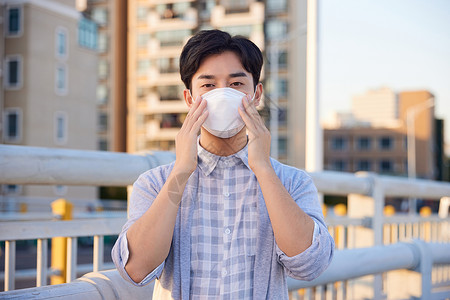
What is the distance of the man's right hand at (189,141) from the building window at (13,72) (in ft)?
99.5

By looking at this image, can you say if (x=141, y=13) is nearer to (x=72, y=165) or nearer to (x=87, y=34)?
(x=87, y=34)

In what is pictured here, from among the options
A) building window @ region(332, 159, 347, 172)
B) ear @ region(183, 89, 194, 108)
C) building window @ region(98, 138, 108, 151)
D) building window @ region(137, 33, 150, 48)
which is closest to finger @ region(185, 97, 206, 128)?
ear @ region(183, 89, 194, 108)

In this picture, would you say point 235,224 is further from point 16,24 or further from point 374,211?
point 16,24

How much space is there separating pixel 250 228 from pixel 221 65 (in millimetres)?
547

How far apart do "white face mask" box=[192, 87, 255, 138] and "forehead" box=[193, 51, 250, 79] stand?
0.35ft

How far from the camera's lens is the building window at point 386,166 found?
7500 centimetres

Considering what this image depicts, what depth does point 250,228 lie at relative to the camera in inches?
65.4

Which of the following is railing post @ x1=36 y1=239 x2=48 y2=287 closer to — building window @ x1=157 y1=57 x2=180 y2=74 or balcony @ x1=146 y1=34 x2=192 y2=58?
balcony @ x1=146 y1=34 x2=192 y2=58

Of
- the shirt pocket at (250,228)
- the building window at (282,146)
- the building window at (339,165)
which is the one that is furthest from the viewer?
the building window at (339,165)

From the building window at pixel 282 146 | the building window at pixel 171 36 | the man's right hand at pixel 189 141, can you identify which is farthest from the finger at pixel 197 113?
the building window at pixel 171 36

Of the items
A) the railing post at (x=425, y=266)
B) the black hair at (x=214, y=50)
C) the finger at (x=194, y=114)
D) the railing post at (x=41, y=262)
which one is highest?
the black hair at (x=214, y=50)

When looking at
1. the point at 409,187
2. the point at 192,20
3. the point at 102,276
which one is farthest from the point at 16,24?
the point at 102,276

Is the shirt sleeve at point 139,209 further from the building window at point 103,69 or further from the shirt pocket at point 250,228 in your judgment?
the building window at point 103,69

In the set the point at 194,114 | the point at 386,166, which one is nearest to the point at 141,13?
the point at 386,166
